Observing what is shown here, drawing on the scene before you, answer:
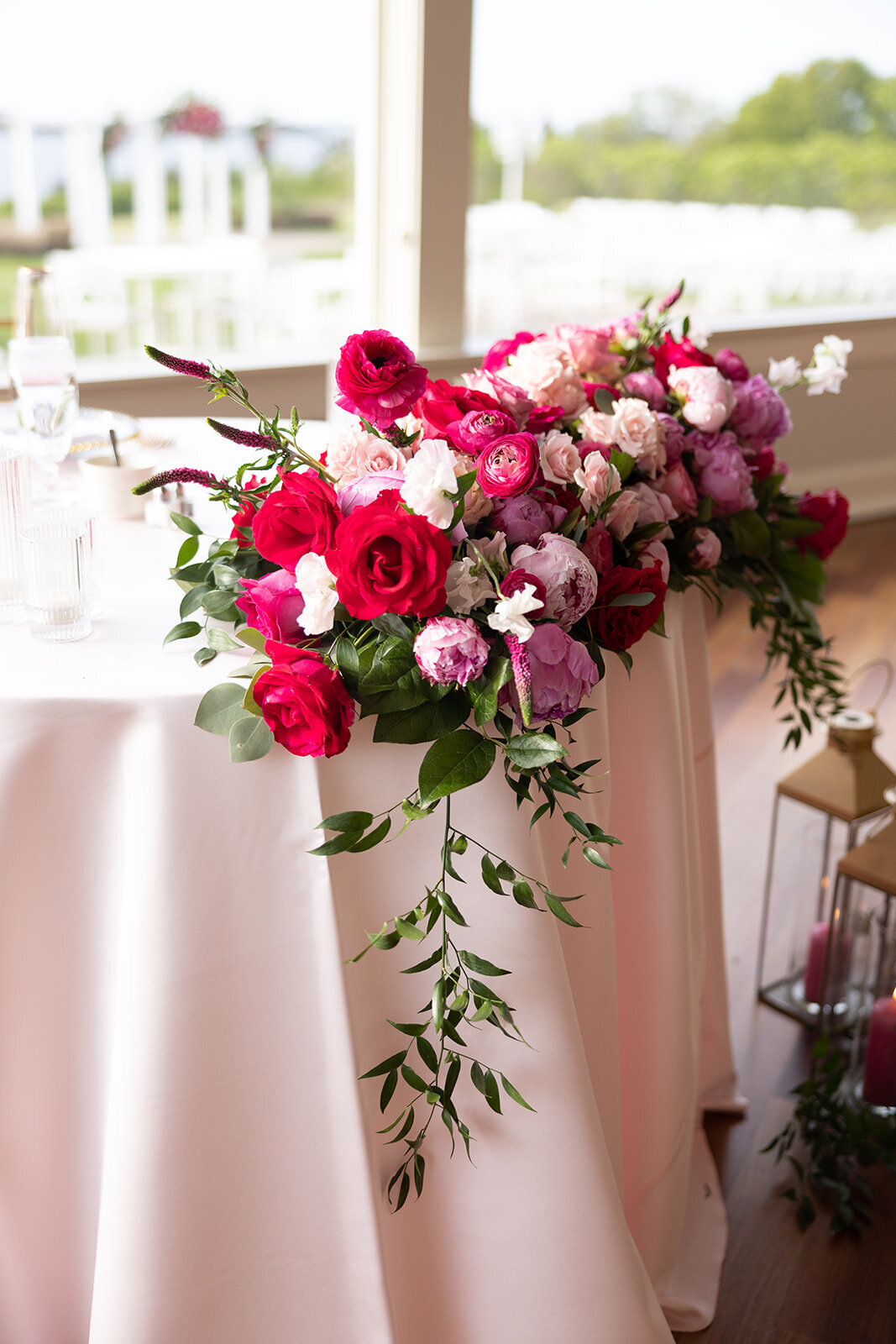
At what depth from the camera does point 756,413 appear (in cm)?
134

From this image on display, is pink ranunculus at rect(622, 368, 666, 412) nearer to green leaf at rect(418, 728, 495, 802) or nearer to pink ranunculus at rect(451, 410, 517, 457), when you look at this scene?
pink ranunculus at rect(451, 410, 517, 457)

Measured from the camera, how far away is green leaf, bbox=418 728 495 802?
854 millimetres

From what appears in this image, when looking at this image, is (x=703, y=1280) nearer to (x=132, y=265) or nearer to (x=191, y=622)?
(x=191, y=622)

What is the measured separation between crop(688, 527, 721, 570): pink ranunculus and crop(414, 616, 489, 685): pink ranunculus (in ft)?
1.54

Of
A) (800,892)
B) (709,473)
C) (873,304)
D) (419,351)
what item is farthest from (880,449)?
(709,473)

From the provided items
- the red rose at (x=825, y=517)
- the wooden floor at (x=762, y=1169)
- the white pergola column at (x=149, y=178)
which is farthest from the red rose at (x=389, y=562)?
the white pergola column at (x=149, y=178)

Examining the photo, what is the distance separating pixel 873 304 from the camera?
17.0ft

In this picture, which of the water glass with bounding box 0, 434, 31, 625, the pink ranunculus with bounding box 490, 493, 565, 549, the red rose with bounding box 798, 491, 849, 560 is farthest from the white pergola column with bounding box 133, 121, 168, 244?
the pink ranunculus with bounding box 490, 493, 565, 549

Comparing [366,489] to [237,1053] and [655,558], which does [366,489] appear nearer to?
[655,558]

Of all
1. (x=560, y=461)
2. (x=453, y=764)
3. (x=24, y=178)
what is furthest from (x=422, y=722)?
(x=24, y=178)

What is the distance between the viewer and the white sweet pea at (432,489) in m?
0.80

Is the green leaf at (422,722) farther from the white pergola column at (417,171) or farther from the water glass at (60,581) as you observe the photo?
the white pergola column at (417,171)

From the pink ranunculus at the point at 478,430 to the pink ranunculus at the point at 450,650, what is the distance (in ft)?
0.63

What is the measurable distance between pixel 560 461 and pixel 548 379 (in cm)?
26
